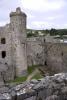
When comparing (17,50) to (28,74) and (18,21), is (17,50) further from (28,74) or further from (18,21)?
(18,21)

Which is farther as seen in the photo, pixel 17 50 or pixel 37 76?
pixel 17 50

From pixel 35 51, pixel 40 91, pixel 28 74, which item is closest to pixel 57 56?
pixel 35 51

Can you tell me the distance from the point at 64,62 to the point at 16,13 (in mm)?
9627

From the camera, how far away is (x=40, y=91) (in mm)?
16453

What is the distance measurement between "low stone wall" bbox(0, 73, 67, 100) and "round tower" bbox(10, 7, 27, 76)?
24607mm

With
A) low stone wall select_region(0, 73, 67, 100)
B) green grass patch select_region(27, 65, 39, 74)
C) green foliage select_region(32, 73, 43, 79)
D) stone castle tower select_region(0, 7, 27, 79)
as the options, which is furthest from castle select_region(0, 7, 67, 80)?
low stone wall select_region(0, 73, 67, 100)

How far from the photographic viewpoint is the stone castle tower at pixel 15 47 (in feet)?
136

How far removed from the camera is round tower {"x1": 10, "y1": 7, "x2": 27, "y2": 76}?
136ft

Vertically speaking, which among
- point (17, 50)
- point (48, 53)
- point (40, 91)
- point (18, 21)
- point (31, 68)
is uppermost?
point (18, 21)

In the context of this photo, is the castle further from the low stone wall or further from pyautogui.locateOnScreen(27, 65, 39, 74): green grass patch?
the low stone wall

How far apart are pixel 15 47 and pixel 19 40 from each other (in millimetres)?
1092

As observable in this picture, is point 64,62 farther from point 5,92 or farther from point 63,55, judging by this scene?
point 5,92

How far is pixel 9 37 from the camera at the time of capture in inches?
1677

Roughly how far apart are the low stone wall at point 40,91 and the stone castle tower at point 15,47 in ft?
80.5
